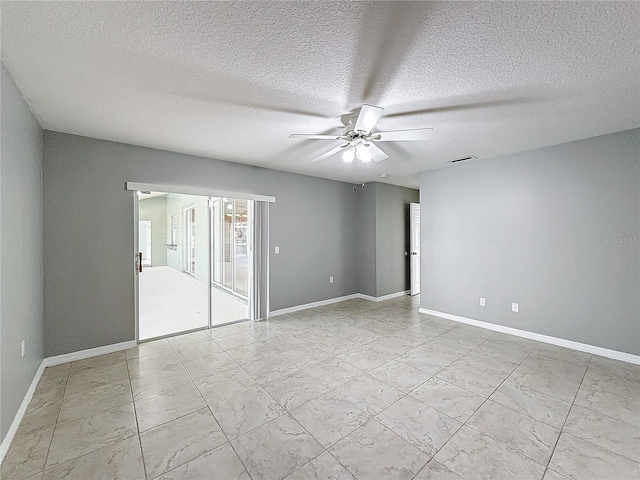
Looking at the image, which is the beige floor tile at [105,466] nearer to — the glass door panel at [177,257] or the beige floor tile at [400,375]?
the beige floor tile at [400,375]

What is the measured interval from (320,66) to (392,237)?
473 cm

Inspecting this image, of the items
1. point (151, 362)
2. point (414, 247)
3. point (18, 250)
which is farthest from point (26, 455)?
point (414, 247)

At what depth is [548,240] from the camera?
141 inches

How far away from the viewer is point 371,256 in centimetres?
591

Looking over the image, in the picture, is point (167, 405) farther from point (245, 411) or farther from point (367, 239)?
point (367, 239)

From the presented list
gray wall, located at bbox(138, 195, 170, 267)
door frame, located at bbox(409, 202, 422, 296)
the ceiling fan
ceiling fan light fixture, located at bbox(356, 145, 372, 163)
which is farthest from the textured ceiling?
door frame, located at bbox(409, 202, 422, 296)

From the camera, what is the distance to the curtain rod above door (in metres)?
3.47

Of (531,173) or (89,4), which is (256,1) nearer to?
(89,4)

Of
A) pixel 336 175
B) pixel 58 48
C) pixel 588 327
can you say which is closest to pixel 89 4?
pixel 58 48

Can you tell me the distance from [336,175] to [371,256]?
6.25ft

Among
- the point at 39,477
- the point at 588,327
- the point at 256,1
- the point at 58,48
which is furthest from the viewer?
the point at 588,327

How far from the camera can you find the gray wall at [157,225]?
15.2 feet

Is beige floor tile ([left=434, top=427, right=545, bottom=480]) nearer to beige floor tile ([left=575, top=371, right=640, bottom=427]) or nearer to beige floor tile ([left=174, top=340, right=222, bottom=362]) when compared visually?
beige floor tile ([left=575, top=371, right=640, bottom=427])

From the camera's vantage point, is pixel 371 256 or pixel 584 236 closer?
pixel 584 236
